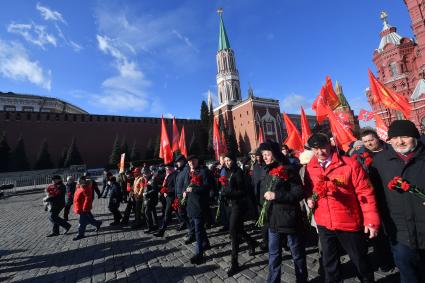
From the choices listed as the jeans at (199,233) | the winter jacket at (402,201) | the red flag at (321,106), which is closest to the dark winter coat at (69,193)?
the jeans at (199,233)

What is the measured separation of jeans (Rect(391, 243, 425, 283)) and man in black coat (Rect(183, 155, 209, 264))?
282 centimetres

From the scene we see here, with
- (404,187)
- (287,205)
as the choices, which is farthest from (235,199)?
(404,187)

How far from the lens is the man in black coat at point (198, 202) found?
420 centimetres

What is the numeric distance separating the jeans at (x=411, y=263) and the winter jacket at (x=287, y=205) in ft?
3.25

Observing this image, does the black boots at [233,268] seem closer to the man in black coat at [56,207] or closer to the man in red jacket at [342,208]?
the man in red jacket at [342,208]

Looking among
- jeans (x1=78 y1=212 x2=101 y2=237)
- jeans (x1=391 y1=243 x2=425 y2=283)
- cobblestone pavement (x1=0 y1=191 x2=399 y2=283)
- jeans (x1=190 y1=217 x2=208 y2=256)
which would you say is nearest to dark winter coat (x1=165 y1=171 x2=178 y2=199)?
cobblestone pavement (x1=0 y1=191 x2=399 y2=283)

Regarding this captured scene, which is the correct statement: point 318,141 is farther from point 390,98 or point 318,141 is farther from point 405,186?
point 390,98

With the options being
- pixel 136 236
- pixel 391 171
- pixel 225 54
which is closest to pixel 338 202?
pixel 391 171

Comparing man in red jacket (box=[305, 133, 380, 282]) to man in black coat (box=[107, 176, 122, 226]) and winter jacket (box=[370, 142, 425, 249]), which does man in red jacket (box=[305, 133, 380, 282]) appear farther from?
man in black coat (box=[107, 176, 122, 226])

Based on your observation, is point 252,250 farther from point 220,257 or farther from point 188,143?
point 188,143

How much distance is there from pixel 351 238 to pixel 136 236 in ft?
17.1

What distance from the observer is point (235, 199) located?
390 centimetres

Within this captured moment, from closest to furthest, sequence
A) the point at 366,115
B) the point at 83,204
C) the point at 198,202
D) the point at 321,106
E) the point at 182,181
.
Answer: the point at 198,202 < the point at 182,181 < the point at 83,204 < the point at 321,106 < the point at 366,115

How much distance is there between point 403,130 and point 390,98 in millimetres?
5273
